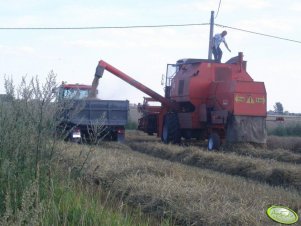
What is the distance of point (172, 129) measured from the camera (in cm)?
2423

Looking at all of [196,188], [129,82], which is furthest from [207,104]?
[196,188]

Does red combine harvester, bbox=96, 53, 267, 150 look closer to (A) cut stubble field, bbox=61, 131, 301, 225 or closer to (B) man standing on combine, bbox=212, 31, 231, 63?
(B) man standing on combine, bbox=212, 31, 231, 63

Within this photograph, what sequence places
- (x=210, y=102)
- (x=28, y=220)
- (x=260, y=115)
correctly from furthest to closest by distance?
(x=210, y=102)
(x=260, y=115)
(x=28, y=220)

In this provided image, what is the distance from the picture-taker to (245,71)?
23156mm

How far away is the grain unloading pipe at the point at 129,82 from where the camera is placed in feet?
79.4

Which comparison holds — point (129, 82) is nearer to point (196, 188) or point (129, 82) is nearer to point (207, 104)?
point (207, 104)

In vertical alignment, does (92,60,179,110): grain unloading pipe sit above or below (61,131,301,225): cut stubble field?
above

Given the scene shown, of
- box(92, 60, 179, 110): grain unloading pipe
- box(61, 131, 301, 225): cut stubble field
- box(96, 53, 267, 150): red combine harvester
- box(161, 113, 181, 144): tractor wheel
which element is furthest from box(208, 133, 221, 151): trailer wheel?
box(61, 131, 301, 225): cut stubble field

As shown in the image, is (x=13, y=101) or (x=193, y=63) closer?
(x=13, y=101)

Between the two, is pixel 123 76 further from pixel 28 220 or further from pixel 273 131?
pixel 28 220

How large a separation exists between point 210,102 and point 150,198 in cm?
1312

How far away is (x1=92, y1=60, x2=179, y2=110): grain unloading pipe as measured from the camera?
24.2 m

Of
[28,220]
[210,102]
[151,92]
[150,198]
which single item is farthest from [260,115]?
[28,220]

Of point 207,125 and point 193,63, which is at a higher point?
point 193,63
